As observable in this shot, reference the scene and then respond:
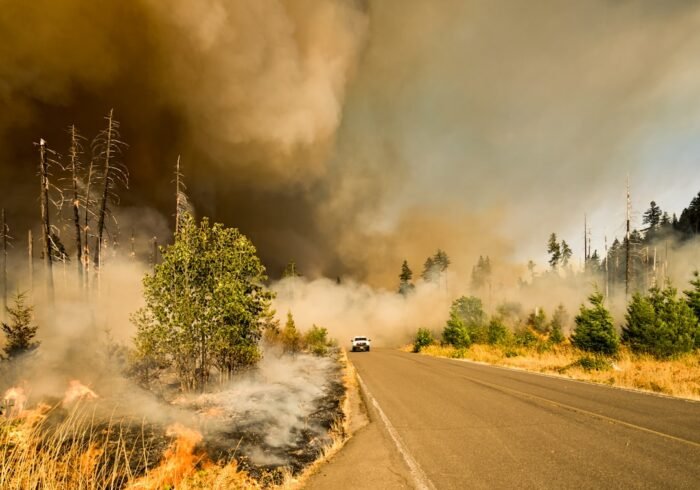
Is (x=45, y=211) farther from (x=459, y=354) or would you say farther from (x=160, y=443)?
(x=459, y=354)

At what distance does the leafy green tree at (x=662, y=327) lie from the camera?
68.0ft

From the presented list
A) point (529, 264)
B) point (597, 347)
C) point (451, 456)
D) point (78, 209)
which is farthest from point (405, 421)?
point (529, 264)

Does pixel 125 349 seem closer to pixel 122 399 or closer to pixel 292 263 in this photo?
pixel 122 399

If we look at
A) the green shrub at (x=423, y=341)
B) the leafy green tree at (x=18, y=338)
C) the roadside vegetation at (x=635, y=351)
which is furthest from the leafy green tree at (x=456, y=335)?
the leafy green tree at (x=18, y=338)

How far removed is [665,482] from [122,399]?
1193cm

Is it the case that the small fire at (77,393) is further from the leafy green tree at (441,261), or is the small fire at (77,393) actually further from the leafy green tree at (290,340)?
the leafy green tree at (441,261)

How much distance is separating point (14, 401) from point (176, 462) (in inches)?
256

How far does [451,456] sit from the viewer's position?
620 cm

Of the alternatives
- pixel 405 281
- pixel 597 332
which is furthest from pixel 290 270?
pixel 597 332

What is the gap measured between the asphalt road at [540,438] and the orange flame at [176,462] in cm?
267

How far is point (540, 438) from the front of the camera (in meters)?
6.99

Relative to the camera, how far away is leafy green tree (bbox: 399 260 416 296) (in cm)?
10429

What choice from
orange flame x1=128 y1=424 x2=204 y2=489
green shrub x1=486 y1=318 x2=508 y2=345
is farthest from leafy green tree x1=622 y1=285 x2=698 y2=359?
orange flame x1=128 y1=424 x2=204 y2=489

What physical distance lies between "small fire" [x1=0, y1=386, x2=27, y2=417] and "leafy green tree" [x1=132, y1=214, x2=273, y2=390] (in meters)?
3.01
